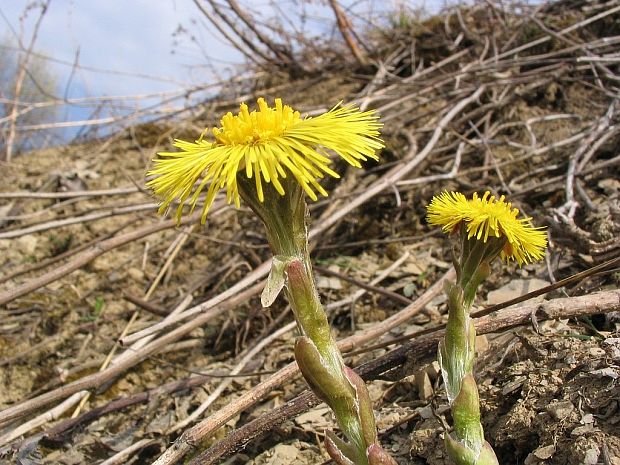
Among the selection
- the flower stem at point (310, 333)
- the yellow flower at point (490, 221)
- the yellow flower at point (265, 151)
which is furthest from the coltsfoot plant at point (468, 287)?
the yellow flower at point (265, 151)

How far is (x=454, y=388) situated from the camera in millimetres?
1115

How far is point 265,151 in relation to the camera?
3.12 ft

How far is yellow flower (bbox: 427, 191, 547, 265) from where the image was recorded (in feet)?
3.87

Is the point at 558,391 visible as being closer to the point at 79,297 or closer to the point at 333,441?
the point at 333,441

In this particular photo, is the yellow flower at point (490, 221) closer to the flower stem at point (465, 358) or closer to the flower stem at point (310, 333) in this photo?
the flower stem at point (465, 358)

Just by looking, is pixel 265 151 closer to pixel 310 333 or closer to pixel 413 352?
pixel 310 333

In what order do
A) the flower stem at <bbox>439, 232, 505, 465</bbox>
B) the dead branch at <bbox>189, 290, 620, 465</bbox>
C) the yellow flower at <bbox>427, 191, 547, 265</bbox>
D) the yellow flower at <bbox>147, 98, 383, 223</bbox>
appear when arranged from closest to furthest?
the yellow flower at <bbox>147, 98, 383, 223</bbox> → the flower stem at <bbox>439, 232, 505, 465</bbox> → the yellow flower at <bbox>427, 191, 547, 265</bbox> → the dead branch at <bbox>189, 290, 620, 465</bbox>

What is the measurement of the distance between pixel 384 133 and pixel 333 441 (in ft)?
7.66

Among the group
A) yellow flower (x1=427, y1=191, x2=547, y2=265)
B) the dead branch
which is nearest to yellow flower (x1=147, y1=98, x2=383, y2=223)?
yellow flower (x1=427, y1=191, x2=547, y2=265)

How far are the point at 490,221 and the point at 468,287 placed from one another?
0.16 m

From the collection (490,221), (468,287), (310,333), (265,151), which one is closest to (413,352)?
(468,287)

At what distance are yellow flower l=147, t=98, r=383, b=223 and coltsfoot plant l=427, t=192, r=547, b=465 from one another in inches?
12.7

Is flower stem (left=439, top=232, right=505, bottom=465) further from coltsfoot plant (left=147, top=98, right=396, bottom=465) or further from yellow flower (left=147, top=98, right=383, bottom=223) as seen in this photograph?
yellow flower (left=147, top=98, right=383, bottom=223)

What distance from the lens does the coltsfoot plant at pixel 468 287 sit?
42.3 inches
